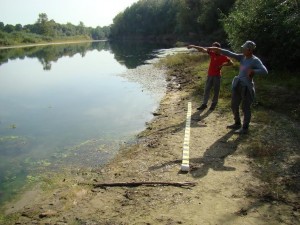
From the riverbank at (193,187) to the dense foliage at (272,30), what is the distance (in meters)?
6.71

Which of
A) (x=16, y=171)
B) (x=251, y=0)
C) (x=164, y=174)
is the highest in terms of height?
(x=251, y=0)

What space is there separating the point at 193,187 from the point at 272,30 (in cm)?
1363

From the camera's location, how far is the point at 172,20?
88000mm

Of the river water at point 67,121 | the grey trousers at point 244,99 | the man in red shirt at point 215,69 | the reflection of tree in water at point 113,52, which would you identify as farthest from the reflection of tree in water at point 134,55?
the grey trousers at point 244,99

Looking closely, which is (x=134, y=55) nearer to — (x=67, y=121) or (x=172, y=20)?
(x=67, y=121)

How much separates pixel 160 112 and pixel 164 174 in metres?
6.81

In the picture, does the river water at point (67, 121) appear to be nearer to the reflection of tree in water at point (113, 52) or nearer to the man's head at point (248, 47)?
the man's head at point (248, 47)

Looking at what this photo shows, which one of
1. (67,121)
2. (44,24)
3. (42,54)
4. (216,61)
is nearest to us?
(216,61)

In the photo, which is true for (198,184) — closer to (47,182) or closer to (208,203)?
(208,203)

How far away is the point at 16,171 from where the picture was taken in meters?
8.89

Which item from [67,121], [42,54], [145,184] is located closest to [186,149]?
[145,184]

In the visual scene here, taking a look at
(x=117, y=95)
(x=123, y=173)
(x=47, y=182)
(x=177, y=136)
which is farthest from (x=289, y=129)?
(x=117, y=95)

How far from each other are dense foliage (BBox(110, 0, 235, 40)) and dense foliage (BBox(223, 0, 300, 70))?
17.1 metres

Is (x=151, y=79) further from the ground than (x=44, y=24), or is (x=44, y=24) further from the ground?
(x=44, y=24)
